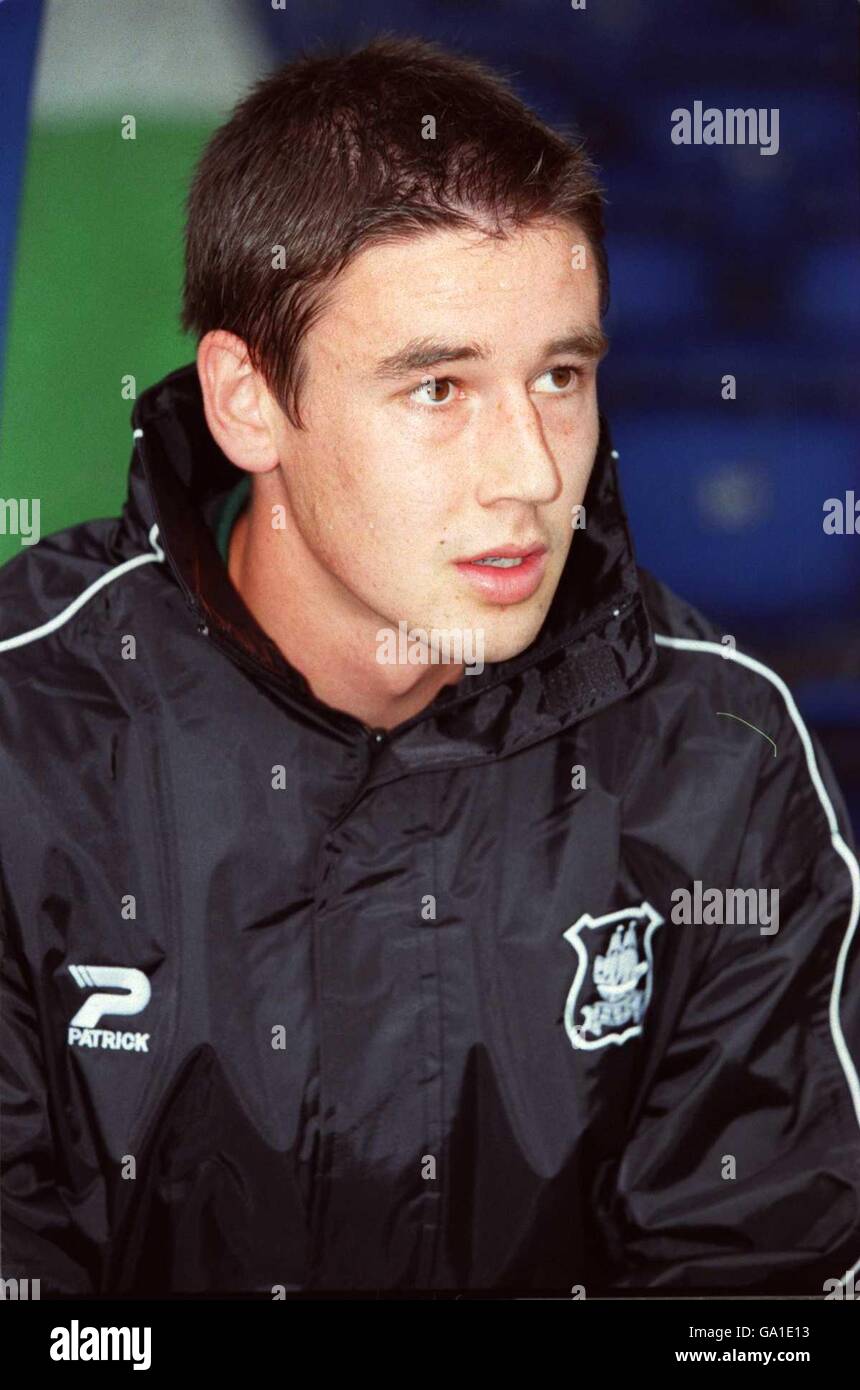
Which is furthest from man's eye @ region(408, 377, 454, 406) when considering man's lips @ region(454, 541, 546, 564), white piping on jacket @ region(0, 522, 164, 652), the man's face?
white piping on jacket @ region(0, 522, 164, 652)

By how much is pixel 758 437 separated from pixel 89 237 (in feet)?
1.76

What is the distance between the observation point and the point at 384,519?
3.43 ft

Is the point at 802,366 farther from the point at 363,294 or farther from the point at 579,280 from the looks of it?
the point at 363,294

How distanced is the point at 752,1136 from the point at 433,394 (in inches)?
23.1

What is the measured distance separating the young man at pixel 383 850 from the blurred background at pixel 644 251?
0.20 ft

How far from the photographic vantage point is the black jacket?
1073 mm

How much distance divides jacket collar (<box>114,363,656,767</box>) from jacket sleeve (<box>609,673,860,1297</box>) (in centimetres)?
19
